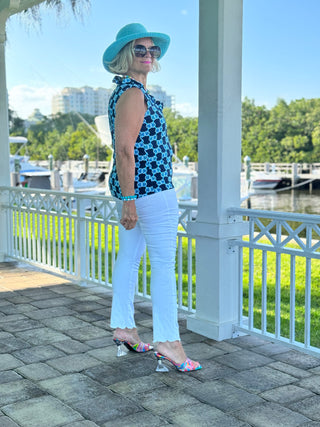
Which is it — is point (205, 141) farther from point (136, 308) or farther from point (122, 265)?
point (136, 308)

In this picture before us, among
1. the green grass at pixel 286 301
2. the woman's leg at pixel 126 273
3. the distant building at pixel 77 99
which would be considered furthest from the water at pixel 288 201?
the woman's leg at pixel 126 273

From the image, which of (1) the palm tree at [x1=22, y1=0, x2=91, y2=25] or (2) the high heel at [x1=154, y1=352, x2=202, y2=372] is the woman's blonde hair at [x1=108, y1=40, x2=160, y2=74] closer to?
(2) the high heel at [x1=154, y1=352, x2=202, y2=372]

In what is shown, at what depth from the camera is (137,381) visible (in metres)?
2.72

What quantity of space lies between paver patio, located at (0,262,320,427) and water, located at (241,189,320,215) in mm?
25717

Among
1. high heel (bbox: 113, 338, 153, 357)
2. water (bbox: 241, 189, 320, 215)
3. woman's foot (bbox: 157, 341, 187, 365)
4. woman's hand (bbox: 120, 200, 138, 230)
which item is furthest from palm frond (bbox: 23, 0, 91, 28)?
water (bbox: 241, 189, 320, 215)

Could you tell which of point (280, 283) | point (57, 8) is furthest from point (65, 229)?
point (280, 283)

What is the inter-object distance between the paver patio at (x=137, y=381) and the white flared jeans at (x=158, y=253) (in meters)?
0.28

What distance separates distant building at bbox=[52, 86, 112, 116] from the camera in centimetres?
5885

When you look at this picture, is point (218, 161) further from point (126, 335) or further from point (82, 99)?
point (82, 99)

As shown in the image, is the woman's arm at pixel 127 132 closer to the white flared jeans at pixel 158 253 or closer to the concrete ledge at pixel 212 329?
→ the white flared jeans at pixel 158 253

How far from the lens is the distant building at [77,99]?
2317 inches

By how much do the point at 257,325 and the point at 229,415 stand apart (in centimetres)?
213


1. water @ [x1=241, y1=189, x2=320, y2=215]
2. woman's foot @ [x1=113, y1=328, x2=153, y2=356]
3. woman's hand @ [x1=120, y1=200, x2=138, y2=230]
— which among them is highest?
woman's hand @ [x1=120, y1=200, x2=138, y2=230]

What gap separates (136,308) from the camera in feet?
13.6
